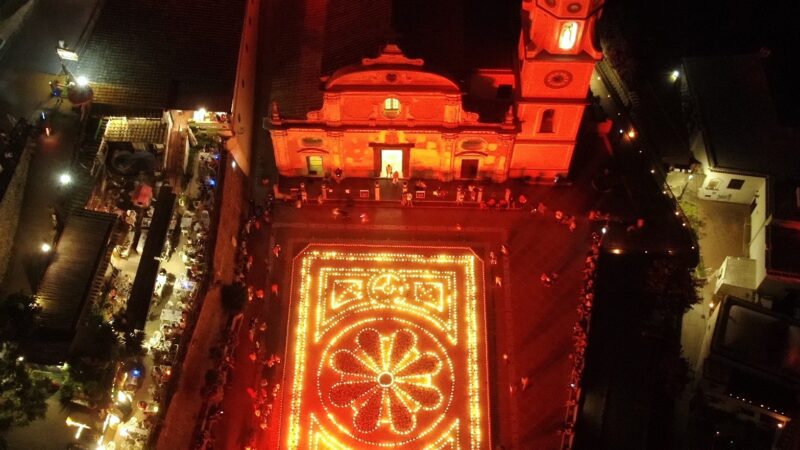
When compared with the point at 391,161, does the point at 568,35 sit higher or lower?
higher

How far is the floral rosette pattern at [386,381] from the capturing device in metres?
43.2

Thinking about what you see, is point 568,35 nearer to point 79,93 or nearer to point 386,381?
point 386,381

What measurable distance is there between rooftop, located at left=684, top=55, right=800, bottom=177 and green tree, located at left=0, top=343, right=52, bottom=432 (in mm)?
40567

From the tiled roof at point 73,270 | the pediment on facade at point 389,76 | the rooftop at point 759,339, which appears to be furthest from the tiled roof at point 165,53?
the rooftop at point 759,339

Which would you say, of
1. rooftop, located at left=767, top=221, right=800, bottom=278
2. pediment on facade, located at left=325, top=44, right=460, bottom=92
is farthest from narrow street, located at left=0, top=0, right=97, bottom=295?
rooftop, located at left=767, top=221, right=800, bottom=278

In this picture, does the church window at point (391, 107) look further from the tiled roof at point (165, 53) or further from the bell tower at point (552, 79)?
the tiled roof at point (165, 53)

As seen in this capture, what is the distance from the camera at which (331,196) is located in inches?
2037

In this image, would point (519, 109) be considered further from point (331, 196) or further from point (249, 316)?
point (249, 316)

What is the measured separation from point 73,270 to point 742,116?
41.4 meters

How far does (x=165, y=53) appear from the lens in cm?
4881

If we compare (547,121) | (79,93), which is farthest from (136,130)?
(547,121)

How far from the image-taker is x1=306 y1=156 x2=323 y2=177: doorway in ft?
169

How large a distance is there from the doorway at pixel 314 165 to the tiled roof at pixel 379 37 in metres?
3.57


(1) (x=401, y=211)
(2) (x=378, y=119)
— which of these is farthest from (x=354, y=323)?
(2) (x=378, y=119)
